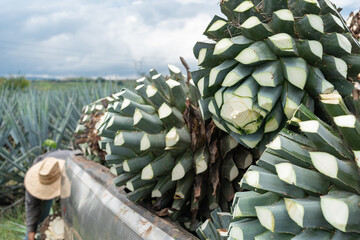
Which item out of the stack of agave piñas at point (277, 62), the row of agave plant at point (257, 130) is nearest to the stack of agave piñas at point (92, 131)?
the row of agave plant at point (257, 130)

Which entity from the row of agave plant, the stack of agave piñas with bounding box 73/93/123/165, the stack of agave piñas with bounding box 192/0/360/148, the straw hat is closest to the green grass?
the straw hat

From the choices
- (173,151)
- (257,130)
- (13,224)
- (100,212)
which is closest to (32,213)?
(13,224)

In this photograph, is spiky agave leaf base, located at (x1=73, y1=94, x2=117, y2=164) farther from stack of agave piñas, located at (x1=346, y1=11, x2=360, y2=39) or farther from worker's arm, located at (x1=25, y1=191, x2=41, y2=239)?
worker's arm, located at (x1=25, y1=191, x2=41, y2=239)

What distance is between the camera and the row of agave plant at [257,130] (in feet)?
1.85

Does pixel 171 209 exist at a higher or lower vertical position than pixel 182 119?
lower

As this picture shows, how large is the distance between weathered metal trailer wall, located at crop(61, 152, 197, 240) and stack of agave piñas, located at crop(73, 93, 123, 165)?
53mm

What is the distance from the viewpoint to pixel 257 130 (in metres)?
0.80

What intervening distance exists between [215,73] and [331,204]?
375 mm

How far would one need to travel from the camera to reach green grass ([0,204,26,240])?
3.19 meters

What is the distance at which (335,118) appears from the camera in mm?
569

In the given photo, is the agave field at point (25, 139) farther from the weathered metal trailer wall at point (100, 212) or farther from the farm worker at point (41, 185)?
the weathered metal trailer wall at point (100, 212)

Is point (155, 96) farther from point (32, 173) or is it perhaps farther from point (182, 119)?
point (32, 173)

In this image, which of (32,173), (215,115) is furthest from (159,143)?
(32,173)

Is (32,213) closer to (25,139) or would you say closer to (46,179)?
(46,179)
